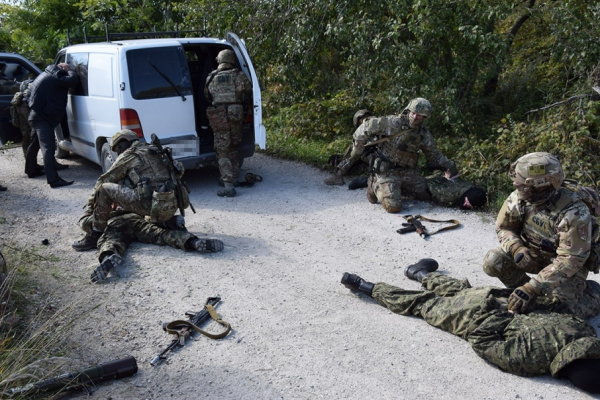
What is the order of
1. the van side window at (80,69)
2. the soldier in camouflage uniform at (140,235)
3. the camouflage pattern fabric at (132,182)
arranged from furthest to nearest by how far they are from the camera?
the van side window at (80,69) < the camouflage pattern fabric at (132,182) < the soldier in camouflage uniform at (140,235)

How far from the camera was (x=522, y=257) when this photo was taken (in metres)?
4.11

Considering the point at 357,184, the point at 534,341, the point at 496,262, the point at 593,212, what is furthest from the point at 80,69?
the point at 534,341

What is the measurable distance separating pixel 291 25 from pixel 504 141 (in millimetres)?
4066

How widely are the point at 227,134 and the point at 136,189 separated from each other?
223 centimetres

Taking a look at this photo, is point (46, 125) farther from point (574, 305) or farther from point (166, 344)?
point (574, 305)

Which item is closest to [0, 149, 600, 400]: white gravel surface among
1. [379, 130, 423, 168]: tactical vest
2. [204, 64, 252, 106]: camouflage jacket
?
[379, 130, 423, 168]: tactical vest

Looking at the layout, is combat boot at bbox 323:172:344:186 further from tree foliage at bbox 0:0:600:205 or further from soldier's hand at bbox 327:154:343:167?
tree foliage at bbox 0:0:600:205

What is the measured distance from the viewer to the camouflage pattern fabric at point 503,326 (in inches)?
140

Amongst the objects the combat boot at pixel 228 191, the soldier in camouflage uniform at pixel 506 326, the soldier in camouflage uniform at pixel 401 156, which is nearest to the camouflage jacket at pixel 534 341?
the soldier in camouflage uniform at pixel 506 326

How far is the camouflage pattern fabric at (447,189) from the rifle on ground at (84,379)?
435 cm

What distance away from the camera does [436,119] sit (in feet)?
29.0

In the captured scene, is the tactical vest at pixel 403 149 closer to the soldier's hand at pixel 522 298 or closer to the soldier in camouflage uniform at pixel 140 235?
the soldier in camouflage uniform at pixel 140 235

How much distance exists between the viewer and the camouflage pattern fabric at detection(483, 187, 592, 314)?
12.6ft

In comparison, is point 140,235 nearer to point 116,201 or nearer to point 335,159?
point 116,201
